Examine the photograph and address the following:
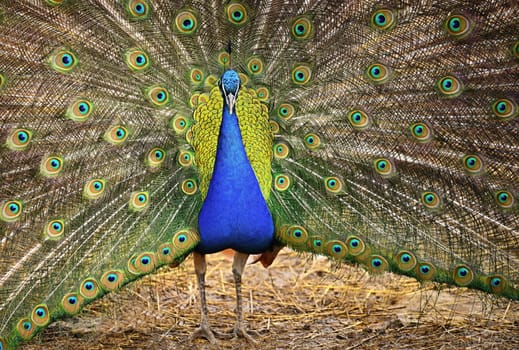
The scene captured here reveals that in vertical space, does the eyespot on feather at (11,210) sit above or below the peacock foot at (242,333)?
above

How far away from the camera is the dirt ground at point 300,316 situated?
11.7 ft

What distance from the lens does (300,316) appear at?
13.2 ft

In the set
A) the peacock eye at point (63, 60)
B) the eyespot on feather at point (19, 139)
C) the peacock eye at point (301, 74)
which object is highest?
the peacock eye at point (301, 74)

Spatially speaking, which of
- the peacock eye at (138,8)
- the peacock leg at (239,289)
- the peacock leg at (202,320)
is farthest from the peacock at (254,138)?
the peacock leg at (202,320)

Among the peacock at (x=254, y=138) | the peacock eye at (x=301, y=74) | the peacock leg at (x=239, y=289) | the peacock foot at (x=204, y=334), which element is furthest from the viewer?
the peacock foot at (x=204, y=334)

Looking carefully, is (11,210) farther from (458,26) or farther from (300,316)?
(458,26)

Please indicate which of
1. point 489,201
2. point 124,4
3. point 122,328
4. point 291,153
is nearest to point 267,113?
point 291,153

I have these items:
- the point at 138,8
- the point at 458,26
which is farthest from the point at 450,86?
the point at 138,8

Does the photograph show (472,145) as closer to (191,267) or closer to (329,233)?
(329,233)

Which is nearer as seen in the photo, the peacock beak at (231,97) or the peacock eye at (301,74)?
the peacock beak at (231,97)

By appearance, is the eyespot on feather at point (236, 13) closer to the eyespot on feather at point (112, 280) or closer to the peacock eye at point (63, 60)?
the peacock eye at point (63, 60)

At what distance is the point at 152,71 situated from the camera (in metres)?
3.11

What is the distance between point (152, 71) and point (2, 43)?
59 cm

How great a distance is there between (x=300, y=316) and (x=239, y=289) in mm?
574
